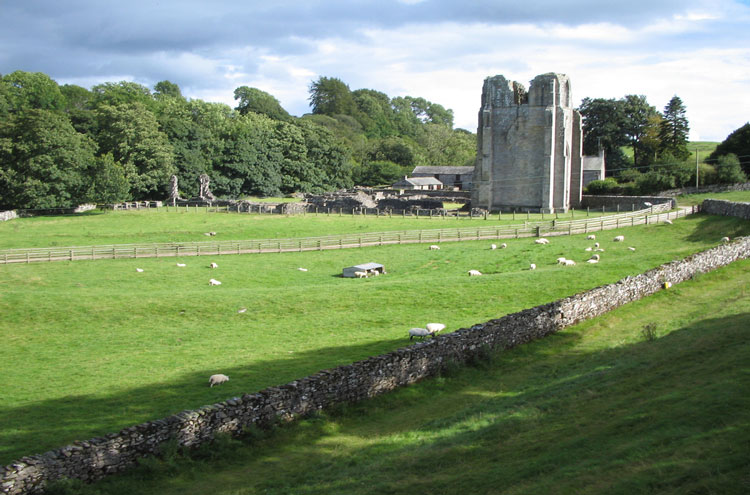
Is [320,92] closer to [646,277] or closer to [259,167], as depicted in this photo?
[259,167]

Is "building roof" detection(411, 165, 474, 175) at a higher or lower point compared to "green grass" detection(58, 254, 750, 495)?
higher

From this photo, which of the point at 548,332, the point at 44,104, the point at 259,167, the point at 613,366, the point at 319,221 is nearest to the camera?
the point at 613,366

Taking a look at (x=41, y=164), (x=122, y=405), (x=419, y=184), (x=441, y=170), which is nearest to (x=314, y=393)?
(x=122, y=405)

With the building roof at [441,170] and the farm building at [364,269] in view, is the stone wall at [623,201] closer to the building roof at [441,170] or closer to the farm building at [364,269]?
the farm building at [364,269]

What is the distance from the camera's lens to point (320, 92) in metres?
188

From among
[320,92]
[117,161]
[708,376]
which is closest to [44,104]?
[117,161]

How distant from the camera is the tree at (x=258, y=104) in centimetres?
13388

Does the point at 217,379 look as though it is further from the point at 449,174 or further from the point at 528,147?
the point at 449,174

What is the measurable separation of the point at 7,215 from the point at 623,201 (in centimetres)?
6488

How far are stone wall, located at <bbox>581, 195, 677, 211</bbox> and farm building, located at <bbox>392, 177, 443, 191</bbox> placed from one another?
124 feet

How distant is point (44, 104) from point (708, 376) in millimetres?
114391

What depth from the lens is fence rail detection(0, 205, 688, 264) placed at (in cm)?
4097

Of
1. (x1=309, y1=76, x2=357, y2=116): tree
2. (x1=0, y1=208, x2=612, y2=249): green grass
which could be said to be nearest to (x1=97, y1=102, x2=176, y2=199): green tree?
(x1=0, y1=208, x2=612, y2=249): green grass

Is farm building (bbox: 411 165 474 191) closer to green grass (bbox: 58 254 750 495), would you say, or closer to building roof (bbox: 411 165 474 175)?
building roof (bbox: 411 165 474 175)
